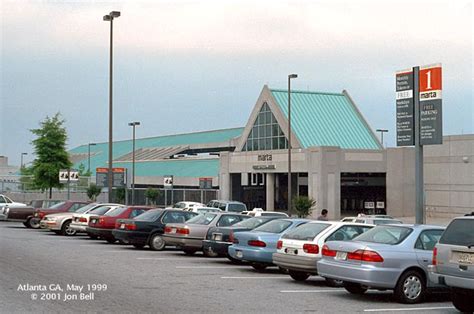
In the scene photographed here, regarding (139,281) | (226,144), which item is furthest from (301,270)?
(226,144)

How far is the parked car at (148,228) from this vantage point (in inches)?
932

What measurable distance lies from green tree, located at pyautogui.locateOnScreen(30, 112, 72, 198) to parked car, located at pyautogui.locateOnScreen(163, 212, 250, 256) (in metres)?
39.1

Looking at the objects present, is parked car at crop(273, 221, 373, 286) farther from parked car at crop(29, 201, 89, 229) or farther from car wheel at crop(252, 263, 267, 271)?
parked car at crop(29, 201, 89, 229)

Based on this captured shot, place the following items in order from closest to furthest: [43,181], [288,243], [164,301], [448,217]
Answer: [164,301], [288,243], [448,217], [43,181]

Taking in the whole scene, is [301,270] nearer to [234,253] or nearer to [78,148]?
[234,253]

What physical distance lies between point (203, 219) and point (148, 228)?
2207mm

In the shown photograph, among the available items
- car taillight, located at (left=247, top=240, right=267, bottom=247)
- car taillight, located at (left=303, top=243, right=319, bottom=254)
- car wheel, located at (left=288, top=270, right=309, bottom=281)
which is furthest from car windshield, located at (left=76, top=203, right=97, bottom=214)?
car taillight, located at (left=303, top=243, right=319, bottom=254)

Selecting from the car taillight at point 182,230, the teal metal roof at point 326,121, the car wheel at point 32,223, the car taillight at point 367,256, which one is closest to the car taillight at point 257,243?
the car taillight at point 182,230

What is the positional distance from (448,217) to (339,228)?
39664mm

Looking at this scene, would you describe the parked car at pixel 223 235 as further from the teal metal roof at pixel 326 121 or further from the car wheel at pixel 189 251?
the teal metal roof at pixel 326 121

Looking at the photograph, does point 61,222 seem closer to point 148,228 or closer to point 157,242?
point 148,228

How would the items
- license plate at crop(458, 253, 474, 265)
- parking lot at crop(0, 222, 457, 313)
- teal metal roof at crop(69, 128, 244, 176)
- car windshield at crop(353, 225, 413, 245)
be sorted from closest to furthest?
license plate at crop(458, 253, 474, 265) < parking lot at crop(0, 222, 457, 313) < car windshield at crop(353, 225, 413, 245) < teal metal roof at crop(69, 128, 244, 176)

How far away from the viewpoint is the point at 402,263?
13.6 metres

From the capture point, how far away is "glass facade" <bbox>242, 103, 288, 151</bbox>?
61844 millimetres
